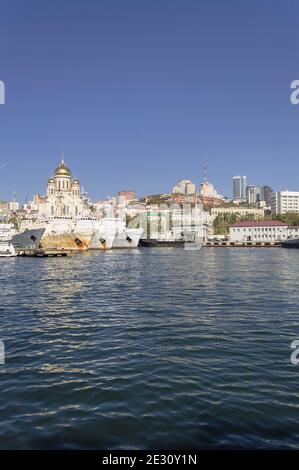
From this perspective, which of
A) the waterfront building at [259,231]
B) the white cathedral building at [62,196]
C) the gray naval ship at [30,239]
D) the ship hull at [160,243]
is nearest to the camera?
the gray naval ship at [30,239]

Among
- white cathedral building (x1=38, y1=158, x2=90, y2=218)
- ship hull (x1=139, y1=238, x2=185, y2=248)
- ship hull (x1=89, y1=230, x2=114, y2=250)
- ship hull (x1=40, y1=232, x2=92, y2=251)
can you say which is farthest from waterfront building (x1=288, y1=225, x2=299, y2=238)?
ship hull (x1=40, y1=232, x2=92, y2=251)

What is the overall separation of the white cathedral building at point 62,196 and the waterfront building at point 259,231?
6255cm

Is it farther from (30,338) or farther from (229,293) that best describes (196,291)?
(30,338)

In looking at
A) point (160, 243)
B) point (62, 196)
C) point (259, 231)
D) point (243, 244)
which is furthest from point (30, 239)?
point (259, 231)

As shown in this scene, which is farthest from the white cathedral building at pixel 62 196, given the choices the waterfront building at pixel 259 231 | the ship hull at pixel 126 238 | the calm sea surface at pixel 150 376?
the calm sea surface at pixel 150 376

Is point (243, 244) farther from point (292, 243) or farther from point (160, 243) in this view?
point (160, 243)

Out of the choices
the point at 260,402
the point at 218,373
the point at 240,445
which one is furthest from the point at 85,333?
the point at 240,445

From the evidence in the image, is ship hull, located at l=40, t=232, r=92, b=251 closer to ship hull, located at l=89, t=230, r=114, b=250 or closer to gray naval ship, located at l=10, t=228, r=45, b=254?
gray naval ship, located at l=10, t=228, r=45, b=254

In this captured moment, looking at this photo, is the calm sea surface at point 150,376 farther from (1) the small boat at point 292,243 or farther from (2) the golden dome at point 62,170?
(2) the golden dome at point 62,170

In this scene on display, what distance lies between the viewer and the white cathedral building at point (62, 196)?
453 feet

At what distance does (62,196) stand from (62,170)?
41.2 feet

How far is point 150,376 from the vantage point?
36.7 ft

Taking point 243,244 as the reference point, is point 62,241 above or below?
above

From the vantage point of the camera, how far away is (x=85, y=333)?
16406mm
